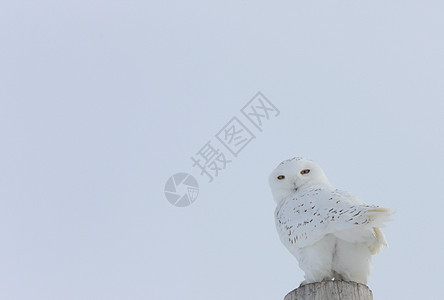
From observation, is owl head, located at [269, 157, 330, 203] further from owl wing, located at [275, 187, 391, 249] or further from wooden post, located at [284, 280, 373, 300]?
wooden post, located at [284, 280, 373, 300]

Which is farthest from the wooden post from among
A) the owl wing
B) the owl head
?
the owl head

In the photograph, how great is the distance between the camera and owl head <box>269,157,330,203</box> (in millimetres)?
4426

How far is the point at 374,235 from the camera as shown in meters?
3.57

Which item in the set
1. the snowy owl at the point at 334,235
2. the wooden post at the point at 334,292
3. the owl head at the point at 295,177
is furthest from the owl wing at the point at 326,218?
the wooden post at the point at 334,292

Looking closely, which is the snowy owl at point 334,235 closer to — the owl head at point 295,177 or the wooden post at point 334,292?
the owl head at point 295,177

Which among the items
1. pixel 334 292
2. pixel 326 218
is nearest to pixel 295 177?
pixel 326 218

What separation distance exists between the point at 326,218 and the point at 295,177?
2.74ft

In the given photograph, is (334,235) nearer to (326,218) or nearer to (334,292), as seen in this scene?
(326,218)

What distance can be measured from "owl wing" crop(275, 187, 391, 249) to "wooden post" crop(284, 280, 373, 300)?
62cm

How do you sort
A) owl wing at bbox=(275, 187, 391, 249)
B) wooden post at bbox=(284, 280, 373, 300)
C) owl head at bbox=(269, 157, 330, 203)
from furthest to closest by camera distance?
owl head at bbox=(269, 157, 330, 203), owl wing at bbox=(275, 187, 391, 249), wooden post at bbox=(284, 280, 373, 300)

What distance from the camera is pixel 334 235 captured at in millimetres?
3650

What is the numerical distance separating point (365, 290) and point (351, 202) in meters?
0.91

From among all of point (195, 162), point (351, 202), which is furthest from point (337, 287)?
point (195, 162)

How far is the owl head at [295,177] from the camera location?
174 inches
